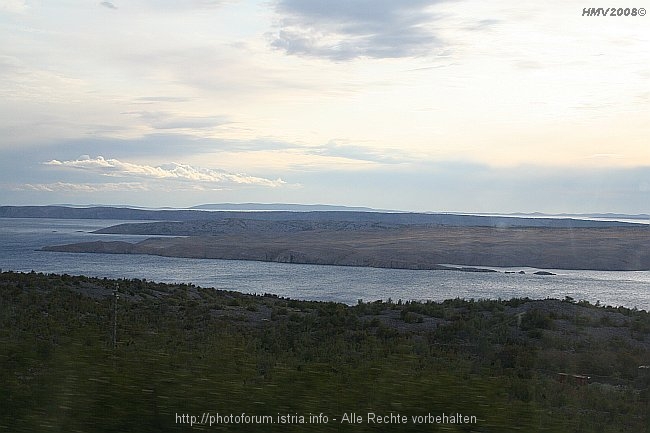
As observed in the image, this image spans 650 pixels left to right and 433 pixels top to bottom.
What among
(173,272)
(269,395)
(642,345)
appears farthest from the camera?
(173,272)

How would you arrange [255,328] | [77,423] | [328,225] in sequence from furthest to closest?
[328,225], [255,328], [77,423]

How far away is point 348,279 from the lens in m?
45.4

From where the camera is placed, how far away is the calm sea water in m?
34.4

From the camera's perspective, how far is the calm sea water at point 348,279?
34.4 meters

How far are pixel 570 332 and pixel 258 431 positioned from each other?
1268cm

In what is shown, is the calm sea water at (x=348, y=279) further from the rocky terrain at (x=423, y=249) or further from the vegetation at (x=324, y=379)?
the vegetation at (x=324, y=379)

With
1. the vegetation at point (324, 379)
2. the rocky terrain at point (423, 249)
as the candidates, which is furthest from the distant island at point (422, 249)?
the vegetation at point (324, 379)

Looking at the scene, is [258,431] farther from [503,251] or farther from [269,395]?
[503,251]

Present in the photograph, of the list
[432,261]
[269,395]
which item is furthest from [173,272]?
[269,395]

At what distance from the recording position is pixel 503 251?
6216 cm

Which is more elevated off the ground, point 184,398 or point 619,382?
point 184,398

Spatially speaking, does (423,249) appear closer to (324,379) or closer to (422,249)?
(422,249)

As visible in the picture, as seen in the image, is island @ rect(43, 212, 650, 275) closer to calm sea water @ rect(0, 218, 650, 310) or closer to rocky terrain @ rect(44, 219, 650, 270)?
rocky terrain @ rect(44, 219, 650, 270)

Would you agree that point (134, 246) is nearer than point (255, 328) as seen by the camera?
No
